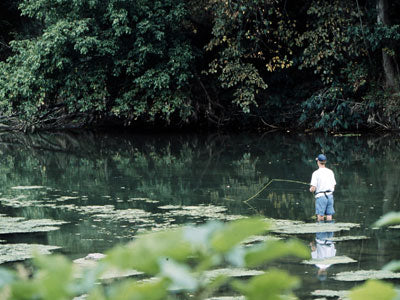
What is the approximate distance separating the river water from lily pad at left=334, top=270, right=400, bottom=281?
5.0 inches

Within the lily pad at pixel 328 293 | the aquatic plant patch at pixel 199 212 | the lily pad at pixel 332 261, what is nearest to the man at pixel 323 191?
the aquatic plant patch at pixel 199 212

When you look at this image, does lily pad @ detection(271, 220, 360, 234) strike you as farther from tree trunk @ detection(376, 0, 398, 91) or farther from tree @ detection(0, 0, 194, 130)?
tree trunk @ detection(376, 0, 398, 91)

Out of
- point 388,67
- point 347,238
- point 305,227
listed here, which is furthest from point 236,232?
point 388,67

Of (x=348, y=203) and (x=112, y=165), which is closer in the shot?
(x=348, y=203)

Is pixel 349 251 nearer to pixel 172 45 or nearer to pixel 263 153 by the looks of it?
pixel 263 153

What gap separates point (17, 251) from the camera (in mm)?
8680

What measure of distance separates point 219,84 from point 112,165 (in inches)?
330

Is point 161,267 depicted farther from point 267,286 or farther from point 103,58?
point 103,58

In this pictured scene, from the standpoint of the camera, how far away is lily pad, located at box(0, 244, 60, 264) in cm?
832

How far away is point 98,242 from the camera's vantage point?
369 inches

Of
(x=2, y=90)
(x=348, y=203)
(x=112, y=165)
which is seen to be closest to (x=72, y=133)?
(x=2, y=90)

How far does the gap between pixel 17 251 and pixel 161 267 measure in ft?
26.9

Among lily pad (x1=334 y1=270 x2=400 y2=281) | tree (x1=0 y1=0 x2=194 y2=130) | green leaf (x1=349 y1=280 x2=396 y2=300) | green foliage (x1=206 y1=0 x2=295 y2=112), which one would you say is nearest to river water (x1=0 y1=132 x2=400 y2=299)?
lily pad (x1=334 y1=270 x2=400 y2=281)

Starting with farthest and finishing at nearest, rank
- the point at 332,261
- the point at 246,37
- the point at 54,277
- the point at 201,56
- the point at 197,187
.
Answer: the point at 201,56 < the point at 246,37 < the point at 197,187 < the point at 332,261 < the point at 54,277
